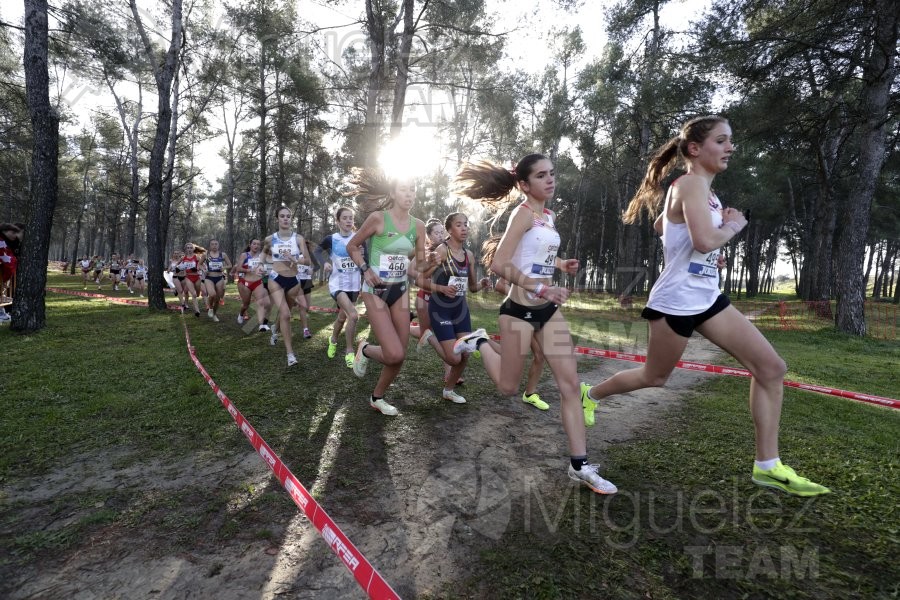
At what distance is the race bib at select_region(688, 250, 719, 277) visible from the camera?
288 centimetres

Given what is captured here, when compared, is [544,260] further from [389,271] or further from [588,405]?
[389,271]

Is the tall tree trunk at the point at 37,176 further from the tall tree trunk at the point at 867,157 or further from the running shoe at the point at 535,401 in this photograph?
the tall tree trunk at the point at 867,157

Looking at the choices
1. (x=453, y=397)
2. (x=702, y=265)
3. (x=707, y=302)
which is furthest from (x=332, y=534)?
(x=453, y=397)

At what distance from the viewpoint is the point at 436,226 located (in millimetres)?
6742

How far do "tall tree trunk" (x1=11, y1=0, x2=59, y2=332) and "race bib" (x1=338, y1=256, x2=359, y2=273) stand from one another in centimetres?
613

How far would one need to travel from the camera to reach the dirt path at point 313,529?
2014 mm

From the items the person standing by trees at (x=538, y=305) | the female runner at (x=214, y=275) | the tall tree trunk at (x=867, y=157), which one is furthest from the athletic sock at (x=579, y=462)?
the tall tree trunk at (x=867, y=157)

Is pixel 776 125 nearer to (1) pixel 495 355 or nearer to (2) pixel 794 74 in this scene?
(2) pixel 794 74

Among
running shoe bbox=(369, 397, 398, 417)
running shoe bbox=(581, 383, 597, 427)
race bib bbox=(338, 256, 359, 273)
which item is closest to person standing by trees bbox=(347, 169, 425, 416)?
running shoe bbox=(369, 397, 398, 417)

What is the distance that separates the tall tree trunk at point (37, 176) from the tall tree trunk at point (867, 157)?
16.7m

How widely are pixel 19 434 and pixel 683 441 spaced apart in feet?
18.9

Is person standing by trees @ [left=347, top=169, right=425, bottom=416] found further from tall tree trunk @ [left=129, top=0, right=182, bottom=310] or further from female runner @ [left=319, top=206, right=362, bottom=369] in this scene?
tall tree trunk @ [left=129, top=0, right=182, bottom=310]

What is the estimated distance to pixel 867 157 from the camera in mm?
11391

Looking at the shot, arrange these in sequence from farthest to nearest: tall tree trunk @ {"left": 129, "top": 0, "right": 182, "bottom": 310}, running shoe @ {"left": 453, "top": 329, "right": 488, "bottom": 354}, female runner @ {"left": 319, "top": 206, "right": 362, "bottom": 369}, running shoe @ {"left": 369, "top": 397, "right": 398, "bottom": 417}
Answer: tall tree trunk @ {"left": 129, "top": 0, "right": 182, "bottom": 310}, female runner @ {"left": 319, "top": 206, "right": 362, "bottom": 369}, running shoe @ {"left": 369, "top": 397, "right": 398, "bottom": 417}, running shoe @ {"left": 453, "top": 329, "right": 488, "bottom": 354}
